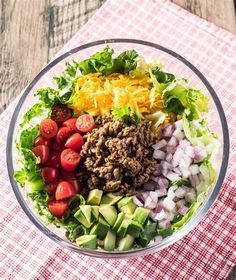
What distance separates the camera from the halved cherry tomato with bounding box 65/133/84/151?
2.33m

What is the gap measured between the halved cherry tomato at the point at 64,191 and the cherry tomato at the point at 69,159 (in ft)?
0.22

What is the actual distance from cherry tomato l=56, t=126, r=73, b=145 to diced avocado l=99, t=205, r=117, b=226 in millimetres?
334

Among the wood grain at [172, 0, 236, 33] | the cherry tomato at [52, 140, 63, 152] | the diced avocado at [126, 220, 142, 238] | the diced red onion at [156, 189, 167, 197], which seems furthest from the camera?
the wood grain at [172, 0, 236, 33]

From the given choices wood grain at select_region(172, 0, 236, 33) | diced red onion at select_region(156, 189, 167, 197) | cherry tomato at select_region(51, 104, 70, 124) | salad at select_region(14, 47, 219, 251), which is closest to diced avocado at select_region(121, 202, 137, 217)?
salad at select_region(14, 47, 219, 251)

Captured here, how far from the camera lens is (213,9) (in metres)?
2.97

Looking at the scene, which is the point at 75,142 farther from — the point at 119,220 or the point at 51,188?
the point at 119,220

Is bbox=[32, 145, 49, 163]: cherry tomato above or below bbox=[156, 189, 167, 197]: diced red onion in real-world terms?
above

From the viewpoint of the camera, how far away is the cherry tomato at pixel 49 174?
2312 millimetres

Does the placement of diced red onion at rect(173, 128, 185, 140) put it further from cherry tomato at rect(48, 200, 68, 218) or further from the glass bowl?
cherry tomato at rect(48, 200, 68, 218)

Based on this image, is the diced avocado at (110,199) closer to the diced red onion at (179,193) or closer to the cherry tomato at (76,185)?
the cherry tomato at (76,185)

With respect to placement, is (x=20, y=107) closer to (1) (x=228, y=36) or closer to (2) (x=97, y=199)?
(2) (x=97, y=199)

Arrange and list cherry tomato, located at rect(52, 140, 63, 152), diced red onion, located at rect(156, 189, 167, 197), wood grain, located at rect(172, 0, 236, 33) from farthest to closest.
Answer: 1. wood grain, located at rect(172, 0, 236, 33)
2. cherry tomato, located at rect(52, 140, 63, 152)
3. diced red onion, located at rect(156, 189, 167, 197)

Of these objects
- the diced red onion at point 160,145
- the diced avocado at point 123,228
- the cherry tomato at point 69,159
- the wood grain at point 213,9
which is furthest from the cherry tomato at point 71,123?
the wood grain at point 213,9

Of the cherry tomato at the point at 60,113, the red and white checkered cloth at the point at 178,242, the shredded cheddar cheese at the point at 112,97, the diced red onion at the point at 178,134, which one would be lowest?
the red and white checkered cloth at the point at 178,242
